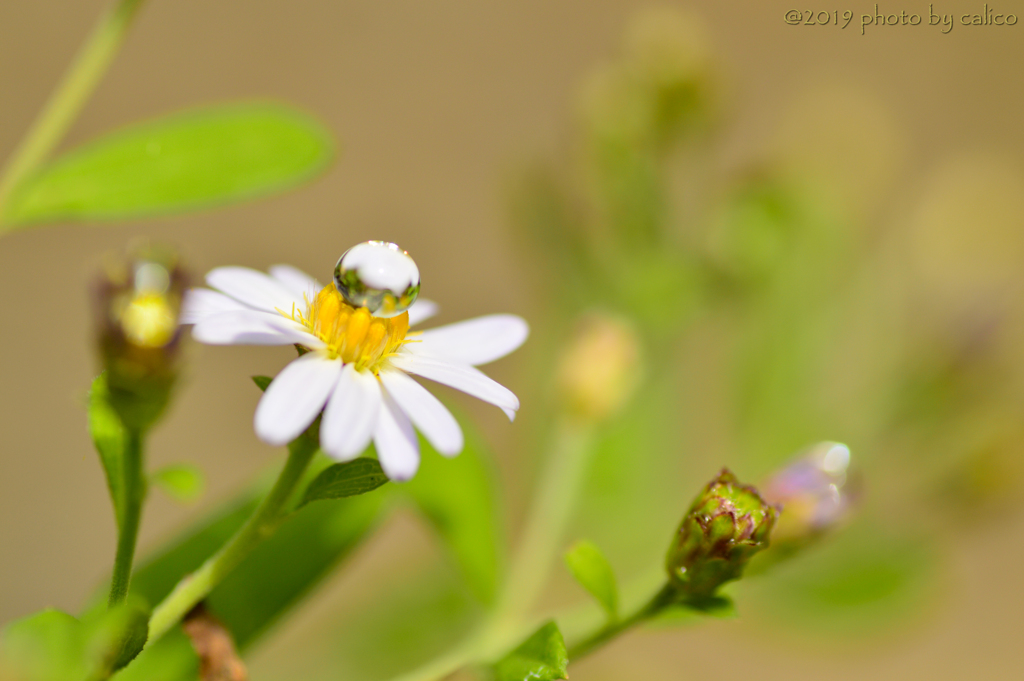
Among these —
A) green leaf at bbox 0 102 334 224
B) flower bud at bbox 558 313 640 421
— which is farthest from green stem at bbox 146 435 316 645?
flower bud at bbox 558 313 640 421

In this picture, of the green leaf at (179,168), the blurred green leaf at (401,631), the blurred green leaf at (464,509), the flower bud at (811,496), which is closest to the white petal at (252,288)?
the green leaf at (179,168)

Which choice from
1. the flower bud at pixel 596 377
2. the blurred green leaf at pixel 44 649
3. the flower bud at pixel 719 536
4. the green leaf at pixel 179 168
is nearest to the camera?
the blurred green leaf at pixel 44 649

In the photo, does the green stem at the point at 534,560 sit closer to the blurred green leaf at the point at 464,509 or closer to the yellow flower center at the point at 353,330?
the blurred green leaf at the point at 464,509

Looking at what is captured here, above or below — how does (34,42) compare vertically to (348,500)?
above

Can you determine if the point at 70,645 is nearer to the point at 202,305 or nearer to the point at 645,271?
the point at 202,305

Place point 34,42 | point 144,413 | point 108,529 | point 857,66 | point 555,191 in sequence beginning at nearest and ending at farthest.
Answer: point 144,413 < point 555,191 < point 108,529 < point 34,42 < point 857,66

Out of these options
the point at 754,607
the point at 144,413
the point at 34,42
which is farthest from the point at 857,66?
the point at 144,413

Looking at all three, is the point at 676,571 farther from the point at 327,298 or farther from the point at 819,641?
the point at 819,641

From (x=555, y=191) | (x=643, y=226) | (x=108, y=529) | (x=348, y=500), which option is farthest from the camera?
(x=108, y=529)
